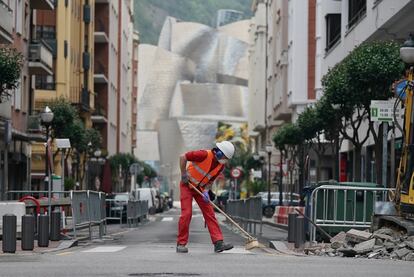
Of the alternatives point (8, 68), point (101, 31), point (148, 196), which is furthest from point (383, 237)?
point (101, 31)

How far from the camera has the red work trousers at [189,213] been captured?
17156 millimetres

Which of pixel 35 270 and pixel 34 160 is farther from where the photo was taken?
pixel 34 160

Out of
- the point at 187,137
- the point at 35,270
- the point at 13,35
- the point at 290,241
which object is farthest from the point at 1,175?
the point at 187,137

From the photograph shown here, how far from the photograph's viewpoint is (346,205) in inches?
910

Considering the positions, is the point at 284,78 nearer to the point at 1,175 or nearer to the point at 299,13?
the point at 299,13

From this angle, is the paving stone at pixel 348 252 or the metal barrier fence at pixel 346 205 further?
the metal barrier fence at pixel 346 205

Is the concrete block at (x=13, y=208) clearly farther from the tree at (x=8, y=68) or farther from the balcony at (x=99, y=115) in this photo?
the balcony at (x=99, y=115)

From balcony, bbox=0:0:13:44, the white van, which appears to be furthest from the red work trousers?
the white van

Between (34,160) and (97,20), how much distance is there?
2666 centimetres

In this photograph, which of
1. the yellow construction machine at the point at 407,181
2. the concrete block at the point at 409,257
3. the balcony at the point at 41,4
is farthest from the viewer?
the balcony at the point at 41,4

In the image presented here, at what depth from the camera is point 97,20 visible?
300 ft

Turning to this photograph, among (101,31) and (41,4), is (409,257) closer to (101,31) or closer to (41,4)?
(41,4)

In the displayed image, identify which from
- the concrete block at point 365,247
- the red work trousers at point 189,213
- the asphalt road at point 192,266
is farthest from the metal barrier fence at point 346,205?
the asphalt road at point 192,266

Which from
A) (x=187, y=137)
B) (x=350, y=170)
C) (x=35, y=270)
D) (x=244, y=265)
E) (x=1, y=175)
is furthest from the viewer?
(x=187, y=137)
